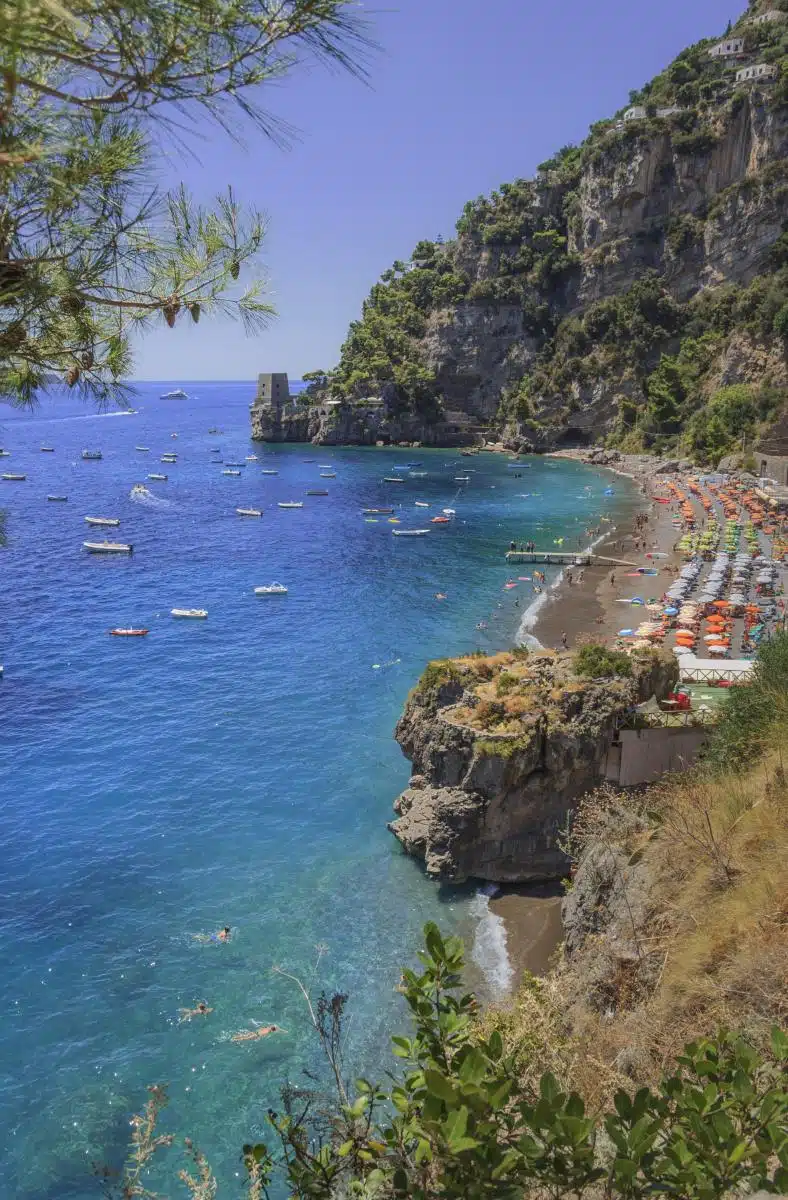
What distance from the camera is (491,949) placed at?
15.5 m

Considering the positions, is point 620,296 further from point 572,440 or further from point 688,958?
point 688,958

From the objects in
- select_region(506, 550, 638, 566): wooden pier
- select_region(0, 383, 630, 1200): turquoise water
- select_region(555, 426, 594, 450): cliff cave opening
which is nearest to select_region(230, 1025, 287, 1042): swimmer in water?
select_region(0, 383, 630, 1200): turquoise water

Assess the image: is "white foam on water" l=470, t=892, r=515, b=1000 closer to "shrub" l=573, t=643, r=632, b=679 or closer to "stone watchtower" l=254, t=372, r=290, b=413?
"shrub" l=573, t=643, r=632, b=679

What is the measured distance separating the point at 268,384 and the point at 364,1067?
10872cm

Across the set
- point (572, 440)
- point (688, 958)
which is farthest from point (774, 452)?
point (688, 958)

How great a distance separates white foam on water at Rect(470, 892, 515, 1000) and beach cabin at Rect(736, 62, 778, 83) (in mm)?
90588

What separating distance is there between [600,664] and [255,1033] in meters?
10.5

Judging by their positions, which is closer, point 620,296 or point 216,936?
point 216,936

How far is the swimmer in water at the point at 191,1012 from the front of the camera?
14.4 meters

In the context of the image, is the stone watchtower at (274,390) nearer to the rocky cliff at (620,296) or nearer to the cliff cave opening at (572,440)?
the rocky cliff at (620,296)

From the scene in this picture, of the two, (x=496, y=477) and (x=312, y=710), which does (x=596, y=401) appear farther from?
(x=312, y=710)

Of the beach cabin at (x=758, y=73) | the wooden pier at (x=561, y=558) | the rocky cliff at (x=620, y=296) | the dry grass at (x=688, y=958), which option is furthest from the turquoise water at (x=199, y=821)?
the beach cabin at (x=758, y=73)

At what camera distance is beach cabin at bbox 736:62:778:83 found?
7644 cm

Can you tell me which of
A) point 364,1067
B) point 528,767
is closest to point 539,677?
point 528,767
